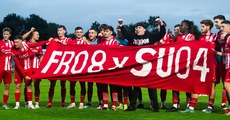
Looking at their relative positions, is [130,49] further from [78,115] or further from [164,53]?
[78,115]

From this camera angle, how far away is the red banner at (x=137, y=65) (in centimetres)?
A: 1244

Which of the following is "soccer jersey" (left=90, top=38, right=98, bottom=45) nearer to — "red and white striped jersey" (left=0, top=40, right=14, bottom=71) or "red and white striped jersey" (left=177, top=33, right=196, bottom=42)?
"red and white striped jersey" (left=0, top=40, right=14, bottom=71)

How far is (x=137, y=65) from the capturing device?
12.9 meters

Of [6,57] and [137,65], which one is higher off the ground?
[6,57]

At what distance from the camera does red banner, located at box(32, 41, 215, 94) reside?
12438 mm

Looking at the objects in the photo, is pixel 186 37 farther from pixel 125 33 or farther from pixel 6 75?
pixel 6 75

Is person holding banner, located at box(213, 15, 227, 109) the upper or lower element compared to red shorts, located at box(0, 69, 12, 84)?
upper

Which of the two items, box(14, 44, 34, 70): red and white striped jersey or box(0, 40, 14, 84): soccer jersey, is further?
box(0, 40, 14, 84): soccer jersey

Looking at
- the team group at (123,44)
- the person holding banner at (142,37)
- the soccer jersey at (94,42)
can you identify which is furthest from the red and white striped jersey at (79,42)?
the person holding banner at (142,37)

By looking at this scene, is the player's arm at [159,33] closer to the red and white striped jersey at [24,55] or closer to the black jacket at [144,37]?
the black jacket at [144,37]

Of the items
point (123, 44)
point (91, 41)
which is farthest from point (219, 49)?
point (91, 41)

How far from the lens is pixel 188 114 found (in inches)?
474

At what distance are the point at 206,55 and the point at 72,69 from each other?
11.7ft

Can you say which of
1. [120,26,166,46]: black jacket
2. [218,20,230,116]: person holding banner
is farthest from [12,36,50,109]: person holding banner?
[218,20,230,116]: person holding banner
